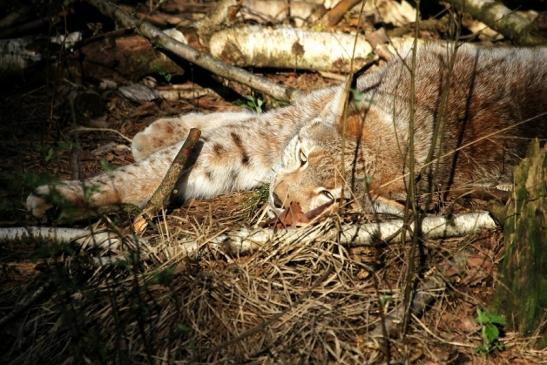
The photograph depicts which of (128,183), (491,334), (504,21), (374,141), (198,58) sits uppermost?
(504,21)

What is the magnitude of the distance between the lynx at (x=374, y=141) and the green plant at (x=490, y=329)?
0.73 meters

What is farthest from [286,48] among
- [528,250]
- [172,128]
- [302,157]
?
[528,250]

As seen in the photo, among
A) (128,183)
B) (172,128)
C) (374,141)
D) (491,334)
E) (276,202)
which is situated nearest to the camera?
(491,334)

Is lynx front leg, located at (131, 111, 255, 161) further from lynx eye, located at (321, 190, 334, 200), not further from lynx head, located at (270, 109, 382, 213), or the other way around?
lynx eye, located at (321, 190, 334, 200)

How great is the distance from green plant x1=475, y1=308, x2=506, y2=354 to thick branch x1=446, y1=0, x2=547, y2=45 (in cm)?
342

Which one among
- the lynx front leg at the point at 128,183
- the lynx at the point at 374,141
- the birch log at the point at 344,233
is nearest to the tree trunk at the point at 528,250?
the birch log at the point at 344,233

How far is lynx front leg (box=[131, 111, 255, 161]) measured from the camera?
4414 mm

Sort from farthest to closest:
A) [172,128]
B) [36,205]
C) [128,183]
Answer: [172,128], [128,183], [36,205]

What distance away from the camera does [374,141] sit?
3.63m

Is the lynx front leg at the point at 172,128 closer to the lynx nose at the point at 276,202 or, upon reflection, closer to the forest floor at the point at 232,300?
the forest floor at the point at 232,300

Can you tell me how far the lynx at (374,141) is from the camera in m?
3.48

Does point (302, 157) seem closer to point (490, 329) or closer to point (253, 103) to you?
point (490, 329)

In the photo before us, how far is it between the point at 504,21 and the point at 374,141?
9.78 feet

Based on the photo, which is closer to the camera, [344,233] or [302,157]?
[344,233]
